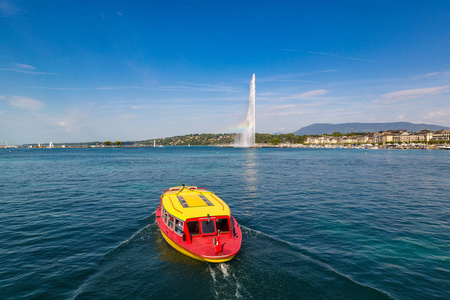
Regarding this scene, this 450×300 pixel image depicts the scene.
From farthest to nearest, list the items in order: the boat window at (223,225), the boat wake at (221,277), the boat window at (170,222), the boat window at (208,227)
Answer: the boat window at (170,222) < the boat window at (223,225) < the boat window at (208,227) < the boat wake at (221,277)

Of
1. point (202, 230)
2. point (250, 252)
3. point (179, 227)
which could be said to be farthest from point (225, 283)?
point (179, 227)

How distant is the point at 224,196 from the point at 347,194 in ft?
62.8

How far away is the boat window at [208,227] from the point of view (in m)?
17.0

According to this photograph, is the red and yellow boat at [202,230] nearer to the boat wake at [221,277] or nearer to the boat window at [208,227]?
the boat window at [208,227]

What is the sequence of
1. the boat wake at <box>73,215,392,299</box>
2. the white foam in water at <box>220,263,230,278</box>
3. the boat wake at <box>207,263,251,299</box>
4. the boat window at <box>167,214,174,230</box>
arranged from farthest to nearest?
the boat window at <box>167,214,174,230</box>
the white foam in water at <box>220,263,230,278</box>
the boat wake at <box>73,215,392,299</box>
the boat wake at <box>207,263,251,299</box>

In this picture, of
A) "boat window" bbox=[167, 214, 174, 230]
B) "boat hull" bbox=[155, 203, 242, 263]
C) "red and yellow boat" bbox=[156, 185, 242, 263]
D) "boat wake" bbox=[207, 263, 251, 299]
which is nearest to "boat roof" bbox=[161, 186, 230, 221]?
"red and yellow boat" bbox=[156, 185, 242, 263]

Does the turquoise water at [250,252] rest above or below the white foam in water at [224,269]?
below

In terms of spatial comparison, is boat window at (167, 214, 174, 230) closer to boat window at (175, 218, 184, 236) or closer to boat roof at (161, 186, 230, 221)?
boat roof at (161, 186, 230, 221)

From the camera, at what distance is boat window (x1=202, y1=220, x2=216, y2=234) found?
1702 cm

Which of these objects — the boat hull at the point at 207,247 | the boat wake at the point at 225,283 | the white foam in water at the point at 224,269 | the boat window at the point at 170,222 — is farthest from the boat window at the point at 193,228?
the white foam in water at the point at 224,269

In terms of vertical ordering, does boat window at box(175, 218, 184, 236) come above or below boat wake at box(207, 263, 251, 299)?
above

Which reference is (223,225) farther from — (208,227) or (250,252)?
(250,252)

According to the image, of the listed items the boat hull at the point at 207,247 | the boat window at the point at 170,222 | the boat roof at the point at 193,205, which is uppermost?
the boat roof at the point at 193,205

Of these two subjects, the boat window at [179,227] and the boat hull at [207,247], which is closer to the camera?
the boat hull at [207,247]
